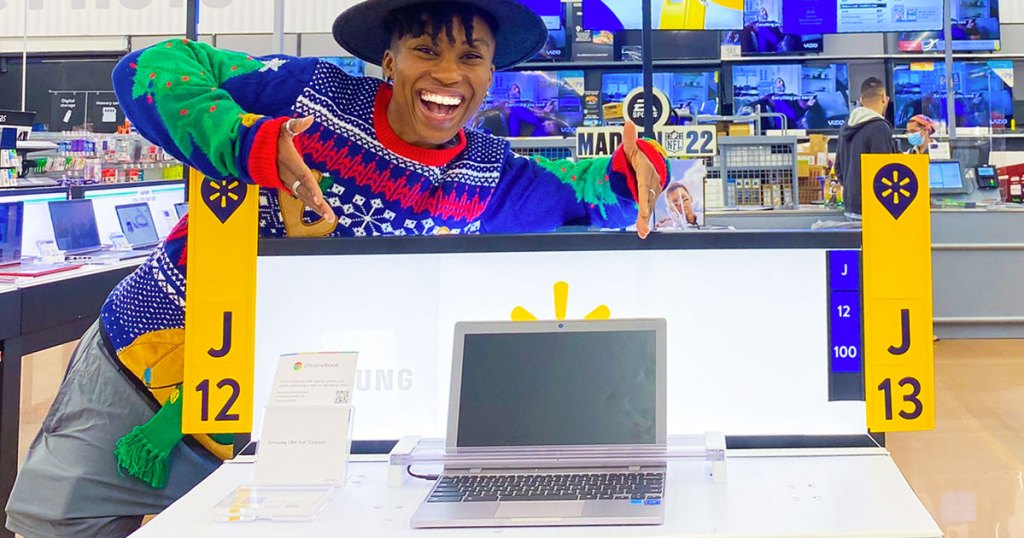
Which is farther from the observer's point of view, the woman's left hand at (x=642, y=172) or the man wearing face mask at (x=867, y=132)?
the man wearing face mask at (x=867, y=132)

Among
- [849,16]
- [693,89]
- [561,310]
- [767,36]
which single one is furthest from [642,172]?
[767,36]

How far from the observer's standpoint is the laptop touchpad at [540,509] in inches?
44.3

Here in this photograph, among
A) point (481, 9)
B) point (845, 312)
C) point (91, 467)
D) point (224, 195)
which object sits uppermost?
point (481, 9)

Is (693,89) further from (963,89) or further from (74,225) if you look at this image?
(74,225)

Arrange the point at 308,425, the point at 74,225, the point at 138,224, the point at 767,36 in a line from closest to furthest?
the point at 308,425, the point at 74,225, the point at 138,224, the point at 767,36

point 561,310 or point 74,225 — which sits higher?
point 74,225

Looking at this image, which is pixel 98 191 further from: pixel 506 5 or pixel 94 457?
pixel 506 5

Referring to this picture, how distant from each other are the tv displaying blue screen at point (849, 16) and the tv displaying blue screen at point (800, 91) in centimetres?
134

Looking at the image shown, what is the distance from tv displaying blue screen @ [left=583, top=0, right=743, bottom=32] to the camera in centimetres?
708

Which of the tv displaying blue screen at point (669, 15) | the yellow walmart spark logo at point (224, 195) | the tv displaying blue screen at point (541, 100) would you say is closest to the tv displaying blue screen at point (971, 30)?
the tv displaying blue screen at point (669, 15)

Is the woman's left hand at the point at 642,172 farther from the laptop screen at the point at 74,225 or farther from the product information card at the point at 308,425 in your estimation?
the laptop screen at the point at 74,225

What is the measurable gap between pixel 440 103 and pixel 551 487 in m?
0.76

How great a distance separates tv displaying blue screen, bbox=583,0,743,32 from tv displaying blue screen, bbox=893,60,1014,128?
2588 mm

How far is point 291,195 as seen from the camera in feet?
5.11
